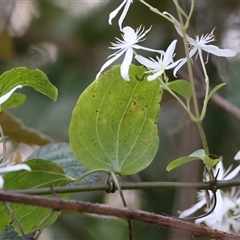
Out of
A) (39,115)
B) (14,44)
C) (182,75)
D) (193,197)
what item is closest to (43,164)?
(193,197)

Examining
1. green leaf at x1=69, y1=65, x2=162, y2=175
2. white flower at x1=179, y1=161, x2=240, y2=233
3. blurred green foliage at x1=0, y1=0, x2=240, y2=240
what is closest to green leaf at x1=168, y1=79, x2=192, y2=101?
green leaf at x1=69, y1=65, x2=162, y2=175

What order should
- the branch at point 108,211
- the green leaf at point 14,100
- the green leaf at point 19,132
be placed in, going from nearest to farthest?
the branch at point 108,211
the green leaf at point 14,100
the green leaf at point 19,132

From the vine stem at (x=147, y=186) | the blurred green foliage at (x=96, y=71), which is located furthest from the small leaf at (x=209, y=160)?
the blurred green foliage at (x=96, y=71)

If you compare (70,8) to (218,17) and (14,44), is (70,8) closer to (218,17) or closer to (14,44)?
(14,44)

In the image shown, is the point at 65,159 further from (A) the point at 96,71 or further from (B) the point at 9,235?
(A) the point at 96,71

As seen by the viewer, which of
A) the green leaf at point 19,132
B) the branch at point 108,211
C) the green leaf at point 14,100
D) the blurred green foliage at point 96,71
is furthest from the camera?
the blurred green foliage at point 96,71

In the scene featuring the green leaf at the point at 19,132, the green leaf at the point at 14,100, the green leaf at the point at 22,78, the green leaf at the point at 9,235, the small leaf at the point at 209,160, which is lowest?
the green leaf at the point at 9,235

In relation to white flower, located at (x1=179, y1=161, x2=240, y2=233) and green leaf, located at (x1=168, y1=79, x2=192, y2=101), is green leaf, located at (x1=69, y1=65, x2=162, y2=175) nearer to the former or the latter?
green leaf, located at (x1=168, y1=79, x2=192, y2=101)

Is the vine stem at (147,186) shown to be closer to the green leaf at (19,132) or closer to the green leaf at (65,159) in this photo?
the green leaf at (65,159)
